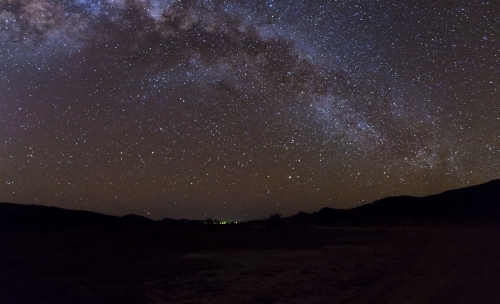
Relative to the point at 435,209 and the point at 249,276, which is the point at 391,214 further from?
the point at 249,276

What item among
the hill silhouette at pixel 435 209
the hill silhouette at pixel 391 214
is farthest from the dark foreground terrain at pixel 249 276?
the hill silhouette at pixel 435 209

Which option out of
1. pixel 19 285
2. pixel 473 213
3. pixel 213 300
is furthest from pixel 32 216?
pixel 473 213

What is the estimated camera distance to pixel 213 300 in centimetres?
1393

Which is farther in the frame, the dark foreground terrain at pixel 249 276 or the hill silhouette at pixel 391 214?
the hill silhouette at pixel 391 214

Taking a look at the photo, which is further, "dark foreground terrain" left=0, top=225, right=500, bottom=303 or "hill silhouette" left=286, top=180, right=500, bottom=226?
"hill silhouette" left=286, top=180, right=500, bottom=226

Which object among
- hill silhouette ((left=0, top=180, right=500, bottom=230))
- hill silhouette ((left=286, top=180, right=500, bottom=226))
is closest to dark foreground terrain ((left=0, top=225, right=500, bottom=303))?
hill silhouette ((left=0, top=180, right=500, bottom=230))

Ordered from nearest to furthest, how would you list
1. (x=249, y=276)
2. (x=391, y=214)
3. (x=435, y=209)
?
1. (x=249, y=276)
2. (x=435, y=209)
3. (x=391, y=214)

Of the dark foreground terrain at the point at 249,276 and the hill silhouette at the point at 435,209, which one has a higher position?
the hill silhouette at the point at 435,209

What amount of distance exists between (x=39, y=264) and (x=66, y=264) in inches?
47.7

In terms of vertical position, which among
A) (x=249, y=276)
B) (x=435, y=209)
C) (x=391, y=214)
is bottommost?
(x=249, y=276)

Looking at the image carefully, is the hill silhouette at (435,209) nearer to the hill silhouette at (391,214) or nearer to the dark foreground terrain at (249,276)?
the hill silhouette at (391,214)

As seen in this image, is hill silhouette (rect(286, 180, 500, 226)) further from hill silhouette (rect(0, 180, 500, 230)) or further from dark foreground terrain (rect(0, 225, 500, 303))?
dark foreground terrain (rect(0, 225, 500, 303))

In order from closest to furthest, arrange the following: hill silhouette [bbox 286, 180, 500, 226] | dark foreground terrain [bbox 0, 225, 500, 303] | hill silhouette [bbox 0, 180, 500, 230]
Result: dark foreground terrain [bbox 0, 225, 500, 303]
hill silhouette [bbox 0, 180, 500, 230]
hill silhouette [bbox 286, 180, 500, 226]

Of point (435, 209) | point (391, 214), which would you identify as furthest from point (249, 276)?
point (391, 214)
